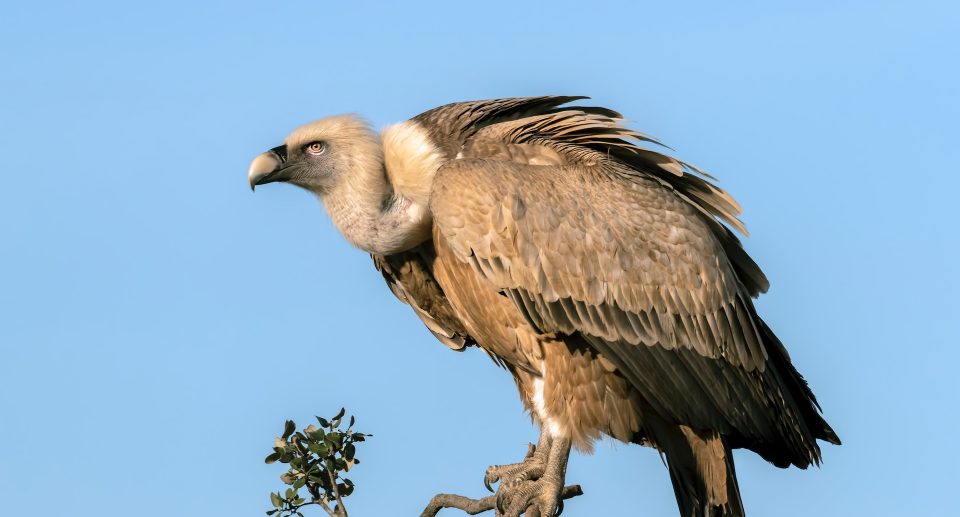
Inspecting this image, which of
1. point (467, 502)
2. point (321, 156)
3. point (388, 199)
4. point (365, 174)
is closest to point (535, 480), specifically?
point (467, 502)

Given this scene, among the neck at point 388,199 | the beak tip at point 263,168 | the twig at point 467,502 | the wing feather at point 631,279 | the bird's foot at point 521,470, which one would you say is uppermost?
the beak tip at point 263,168

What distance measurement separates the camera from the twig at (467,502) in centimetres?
734

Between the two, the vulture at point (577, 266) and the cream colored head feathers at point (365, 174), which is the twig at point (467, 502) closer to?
the vulture at point (577, 266)

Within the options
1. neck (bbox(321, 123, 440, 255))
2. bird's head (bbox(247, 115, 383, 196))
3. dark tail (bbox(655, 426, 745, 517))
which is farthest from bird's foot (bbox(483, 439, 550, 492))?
bird's head (bbox(247, 115, 383, 196))

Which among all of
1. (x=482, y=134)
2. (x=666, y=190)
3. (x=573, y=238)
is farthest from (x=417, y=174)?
(x=666, y=190)

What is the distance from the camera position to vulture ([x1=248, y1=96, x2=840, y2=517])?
7477mm

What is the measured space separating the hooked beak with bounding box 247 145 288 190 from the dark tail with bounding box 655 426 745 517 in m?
3.00

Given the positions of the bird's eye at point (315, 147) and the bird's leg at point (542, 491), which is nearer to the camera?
the bird's leg at point (542, 491)

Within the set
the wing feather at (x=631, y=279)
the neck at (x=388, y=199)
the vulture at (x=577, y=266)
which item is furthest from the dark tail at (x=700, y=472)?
the neck at (x=388, y=199)

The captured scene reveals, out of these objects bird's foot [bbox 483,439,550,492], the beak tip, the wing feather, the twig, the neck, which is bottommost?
the twig

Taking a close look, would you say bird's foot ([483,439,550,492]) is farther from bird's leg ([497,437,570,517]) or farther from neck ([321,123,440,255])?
neck ([321,123,440,255])

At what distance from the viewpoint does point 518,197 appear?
736cm

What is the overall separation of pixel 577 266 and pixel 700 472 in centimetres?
174

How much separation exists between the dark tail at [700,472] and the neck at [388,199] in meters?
2.14
